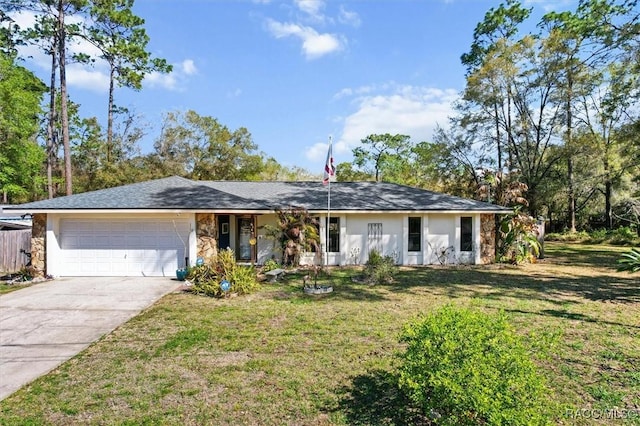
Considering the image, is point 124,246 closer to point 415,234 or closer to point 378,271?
point 378,271

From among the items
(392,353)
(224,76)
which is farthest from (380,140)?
(392,353)

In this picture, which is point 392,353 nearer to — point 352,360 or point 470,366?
point 352,360

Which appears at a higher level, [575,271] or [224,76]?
[224,76]

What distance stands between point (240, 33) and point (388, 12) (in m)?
5.57

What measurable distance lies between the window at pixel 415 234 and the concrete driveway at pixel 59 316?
9.16 metres

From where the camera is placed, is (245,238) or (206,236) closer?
(206,236)

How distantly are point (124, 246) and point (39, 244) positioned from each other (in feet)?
8.85

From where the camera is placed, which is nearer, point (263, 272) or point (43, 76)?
point (263, 272)

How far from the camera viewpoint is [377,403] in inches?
160

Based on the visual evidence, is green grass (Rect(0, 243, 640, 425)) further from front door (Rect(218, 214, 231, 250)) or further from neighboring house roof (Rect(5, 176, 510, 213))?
front door (Rect(218, 214, 231, 250))

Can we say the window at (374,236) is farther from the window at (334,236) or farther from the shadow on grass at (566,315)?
the shadow on grass at (566,315)

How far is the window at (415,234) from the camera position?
14.4 metres

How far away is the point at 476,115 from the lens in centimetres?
2320

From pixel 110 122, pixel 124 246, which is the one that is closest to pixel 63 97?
pixel 110 122
